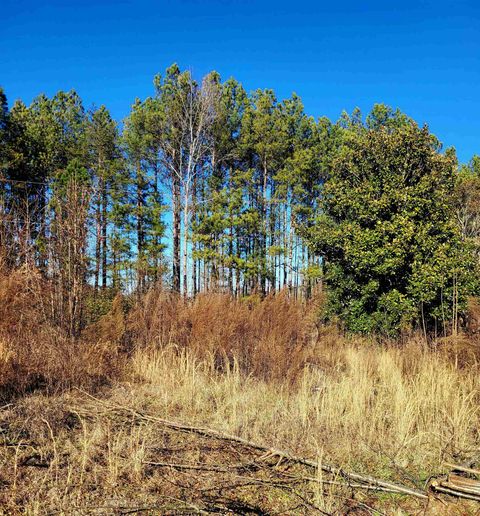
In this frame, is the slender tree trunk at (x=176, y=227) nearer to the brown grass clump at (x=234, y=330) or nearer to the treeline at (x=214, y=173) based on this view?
the treeline at (x=214, y=173)

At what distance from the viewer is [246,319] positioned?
29.2ft

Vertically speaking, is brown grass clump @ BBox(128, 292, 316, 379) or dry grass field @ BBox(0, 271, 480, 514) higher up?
brown grass clump @ BBox(128, 292, 316, 379)

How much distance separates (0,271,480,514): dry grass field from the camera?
9.62 feet

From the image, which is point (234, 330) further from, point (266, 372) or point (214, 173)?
point (214, 173)

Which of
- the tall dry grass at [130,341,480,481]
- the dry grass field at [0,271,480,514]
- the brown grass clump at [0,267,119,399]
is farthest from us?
the brown grass clump at [0,267,119,399]

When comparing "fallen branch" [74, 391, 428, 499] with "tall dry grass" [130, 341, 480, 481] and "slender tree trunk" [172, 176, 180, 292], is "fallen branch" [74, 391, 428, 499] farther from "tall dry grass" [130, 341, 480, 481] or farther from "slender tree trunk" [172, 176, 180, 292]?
"slender tree trunk" [172, 176, 180, 292]

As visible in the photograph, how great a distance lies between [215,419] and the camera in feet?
15.6

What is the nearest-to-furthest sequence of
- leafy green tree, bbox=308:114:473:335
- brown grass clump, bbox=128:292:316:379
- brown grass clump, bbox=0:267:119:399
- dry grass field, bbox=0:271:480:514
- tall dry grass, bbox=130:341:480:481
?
dry grass field, bbox=0:271:480:514
tall dry grass, bbox=130:341:480:481
brown grass clump, bbox=0:267:119:399
brown grass clump, bbox=128:292:316:379
leafy green tree, bbox=308:114:473:335

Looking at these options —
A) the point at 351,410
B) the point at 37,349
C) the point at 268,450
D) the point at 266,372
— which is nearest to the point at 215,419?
the point at 268,450

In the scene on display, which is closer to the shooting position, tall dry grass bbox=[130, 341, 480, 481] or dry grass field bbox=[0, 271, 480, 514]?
dry grass field bbox=[0, 271, 480, 514]

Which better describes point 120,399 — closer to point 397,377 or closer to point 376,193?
point 397,377

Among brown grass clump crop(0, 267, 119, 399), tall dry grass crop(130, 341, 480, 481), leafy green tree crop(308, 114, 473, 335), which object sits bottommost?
tall dry grass crop(130, 341, 480, 481)

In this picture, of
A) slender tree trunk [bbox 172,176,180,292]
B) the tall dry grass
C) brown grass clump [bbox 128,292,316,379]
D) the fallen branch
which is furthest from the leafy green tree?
slender tree trunk [bbox 172,176,180,292]

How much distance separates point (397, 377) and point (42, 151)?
87.7 feet
